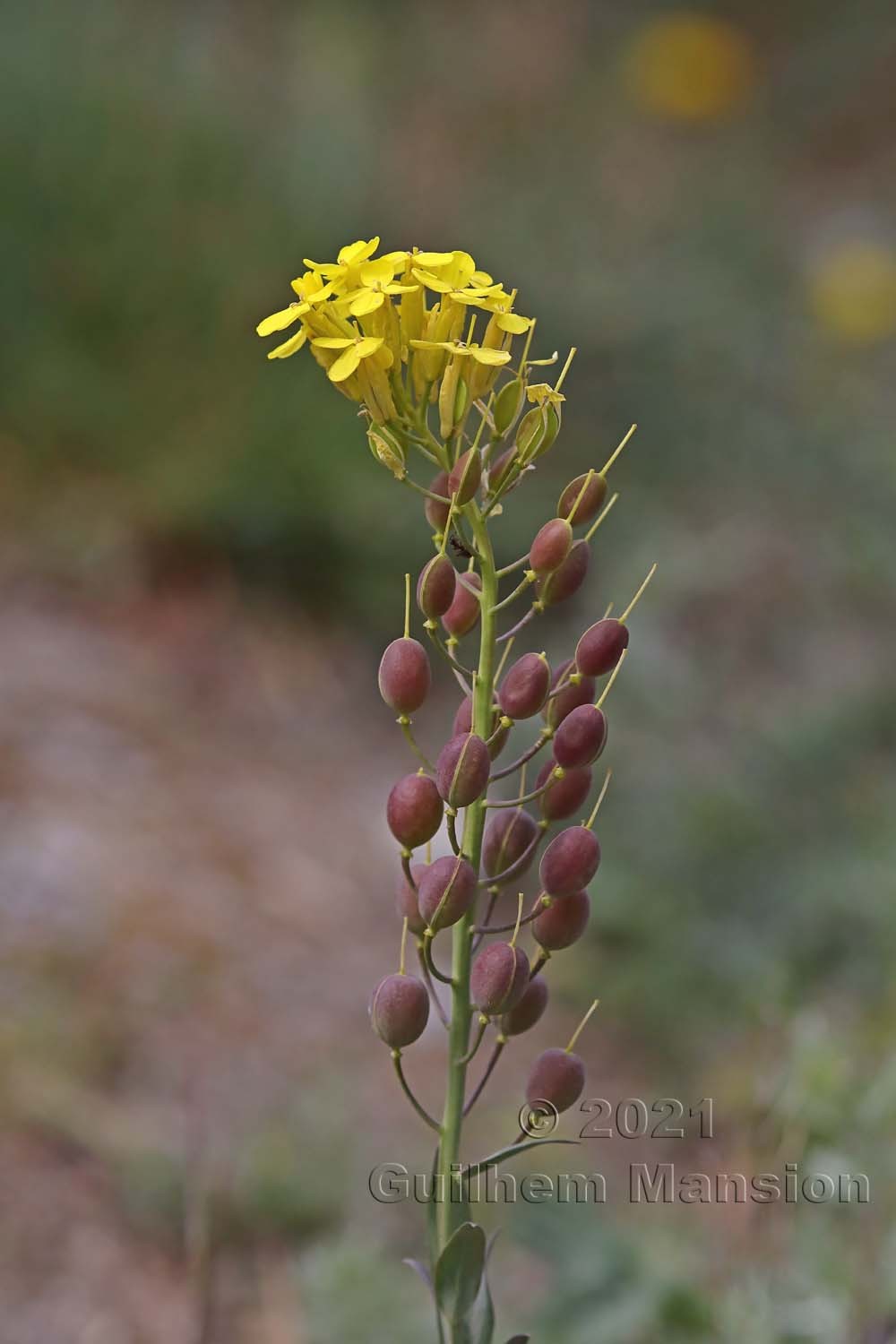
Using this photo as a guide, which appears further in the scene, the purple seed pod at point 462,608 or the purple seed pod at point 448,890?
the purple seed pod at point 462,608

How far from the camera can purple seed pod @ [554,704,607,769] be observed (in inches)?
39.9

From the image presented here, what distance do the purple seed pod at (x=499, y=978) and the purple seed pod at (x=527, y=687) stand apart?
0.17 metres

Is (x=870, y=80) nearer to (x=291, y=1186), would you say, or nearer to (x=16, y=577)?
(x=16, y=577)

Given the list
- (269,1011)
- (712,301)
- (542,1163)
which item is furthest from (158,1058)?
(712,301)

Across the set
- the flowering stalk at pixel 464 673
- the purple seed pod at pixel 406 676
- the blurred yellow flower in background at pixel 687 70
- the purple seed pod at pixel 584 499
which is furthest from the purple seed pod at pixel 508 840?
the blurred yellow flower in background at pixel 687 70

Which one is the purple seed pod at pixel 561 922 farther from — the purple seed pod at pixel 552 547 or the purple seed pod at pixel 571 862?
the purple seed pod at pixel 552 547

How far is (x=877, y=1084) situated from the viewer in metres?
1.73

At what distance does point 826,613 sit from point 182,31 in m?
3.42

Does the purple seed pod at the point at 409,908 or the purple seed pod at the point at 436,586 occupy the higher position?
the purple seed pod at the point at 436,586

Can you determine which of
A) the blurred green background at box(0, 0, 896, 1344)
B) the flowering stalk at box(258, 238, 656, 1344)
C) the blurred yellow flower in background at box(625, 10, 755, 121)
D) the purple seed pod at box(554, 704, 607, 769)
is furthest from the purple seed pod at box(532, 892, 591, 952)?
the blurred yellow flower in background at box(625, 10, 755, 121)

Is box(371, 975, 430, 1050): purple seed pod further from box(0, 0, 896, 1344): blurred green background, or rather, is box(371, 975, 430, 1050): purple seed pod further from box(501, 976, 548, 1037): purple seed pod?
box(0, 0, 896, 1344): blurred green background

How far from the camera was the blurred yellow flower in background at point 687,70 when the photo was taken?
7062mm

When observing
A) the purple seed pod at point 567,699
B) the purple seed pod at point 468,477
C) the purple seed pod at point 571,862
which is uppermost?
the purple seed pod at point 468,477

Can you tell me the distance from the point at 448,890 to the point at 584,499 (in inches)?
12.1
